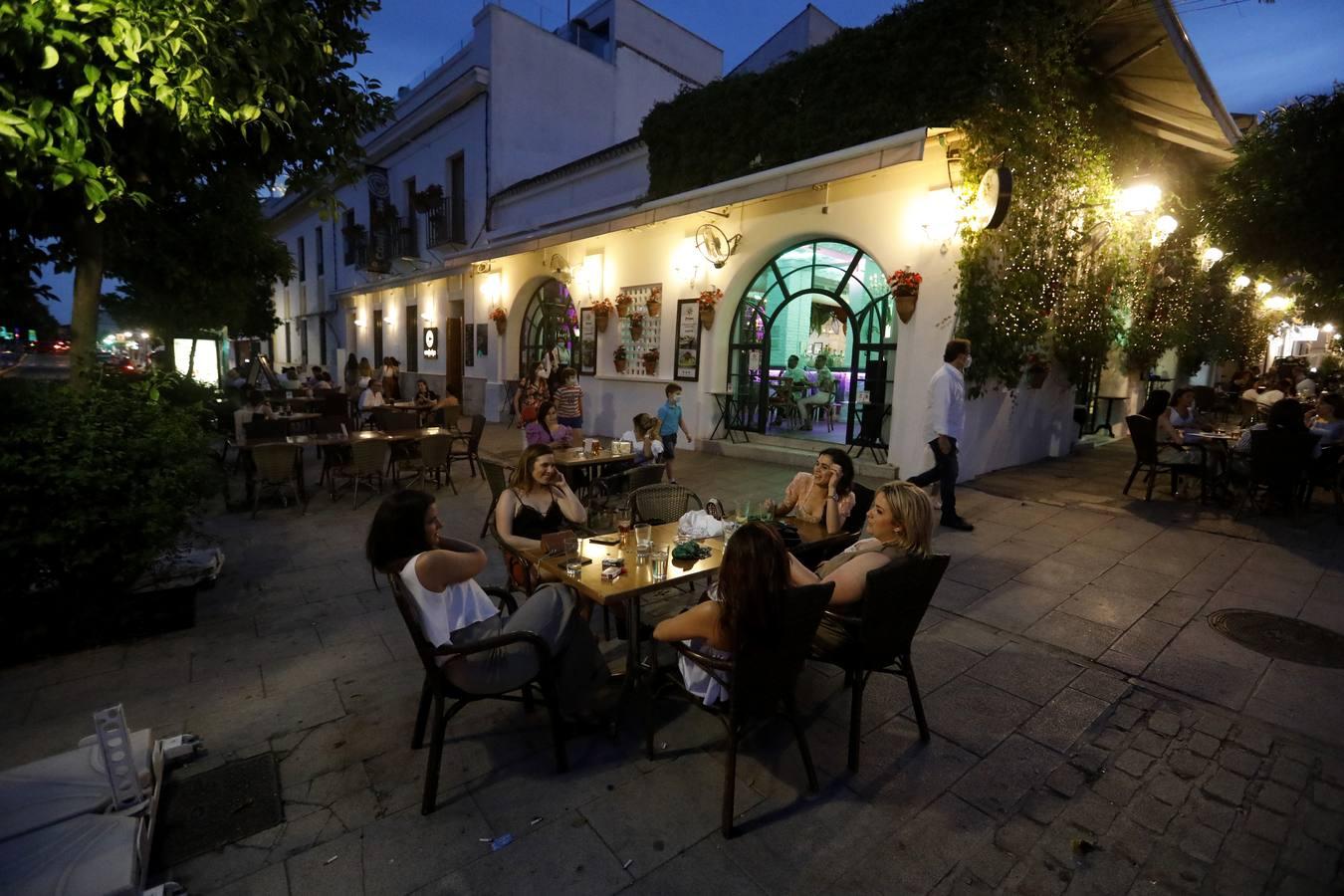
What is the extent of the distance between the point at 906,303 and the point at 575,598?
5.99 meters

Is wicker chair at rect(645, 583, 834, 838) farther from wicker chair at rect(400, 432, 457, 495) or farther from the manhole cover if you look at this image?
wicker chair at rect(400, 432, 457, 495)

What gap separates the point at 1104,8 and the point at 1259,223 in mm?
3207

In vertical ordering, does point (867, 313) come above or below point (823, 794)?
above

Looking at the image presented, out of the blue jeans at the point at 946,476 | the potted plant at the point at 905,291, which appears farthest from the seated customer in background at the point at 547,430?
the potted plant at the point at 905,291

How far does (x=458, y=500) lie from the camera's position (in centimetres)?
756

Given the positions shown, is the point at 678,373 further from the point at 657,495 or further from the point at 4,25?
the point at 4,25

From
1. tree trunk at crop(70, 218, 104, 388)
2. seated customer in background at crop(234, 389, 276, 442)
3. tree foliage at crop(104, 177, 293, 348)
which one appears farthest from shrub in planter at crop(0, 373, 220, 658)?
seated customer in background at crop(234, 389, 276, 442)

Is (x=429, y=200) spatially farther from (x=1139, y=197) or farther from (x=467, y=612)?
(x=467, y=612)

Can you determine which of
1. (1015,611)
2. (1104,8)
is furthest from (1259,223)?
(1015,611)

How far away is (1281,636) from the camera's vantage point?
12.9ft

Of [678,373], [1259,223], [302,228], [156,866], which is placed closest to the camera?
[156,866]

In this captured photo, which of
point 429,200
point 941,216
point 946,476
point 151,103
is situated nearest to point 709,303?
point 941,216

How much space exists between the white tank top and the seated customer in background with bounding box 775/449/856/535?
6.85ft

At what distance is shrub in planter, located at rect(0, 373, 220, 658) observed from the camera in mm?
3391
